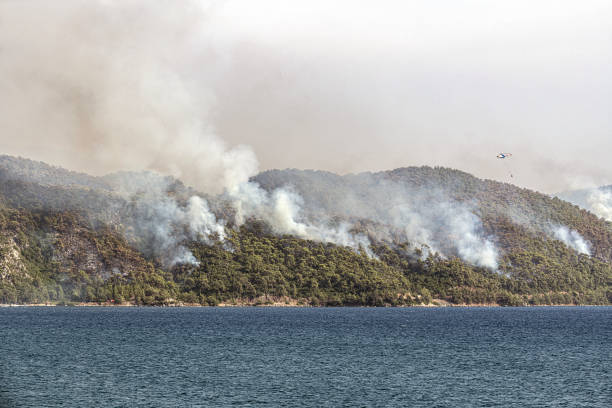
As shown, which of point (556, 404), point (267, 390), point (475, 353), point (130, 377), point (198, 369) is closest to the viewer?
point (556, 404)

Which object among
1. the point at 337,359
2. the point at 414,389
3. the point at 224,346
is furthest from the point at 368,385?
the point at 224,346

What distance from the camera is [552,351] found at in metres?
157

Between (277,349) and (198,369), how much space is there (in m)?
36.3

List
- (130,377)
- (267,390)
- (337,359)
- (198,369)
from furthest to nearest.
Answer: (337,359), (198,369), (130,377), (267,390)

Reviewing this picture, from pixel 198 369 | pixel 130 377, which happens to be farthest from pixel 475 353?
pixel 130 377

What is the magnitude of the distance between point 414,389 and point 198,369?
38804 millimetres

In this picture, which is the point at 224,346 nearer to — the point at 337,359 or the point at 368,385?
the point at 337,359

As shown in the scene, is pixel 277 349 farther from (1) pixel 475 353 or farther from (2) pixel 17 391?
(2) pixel 17 391

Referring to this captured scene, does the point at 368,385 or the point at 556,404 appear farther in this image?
the point at 368,385

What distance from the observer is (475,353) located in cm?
15088

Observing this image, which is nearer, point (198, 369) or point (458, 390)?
point (458, 390)

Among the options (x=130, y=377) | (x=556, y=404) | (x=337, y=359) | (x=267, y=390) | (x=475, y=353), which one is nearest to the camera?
(x=556, y=404)

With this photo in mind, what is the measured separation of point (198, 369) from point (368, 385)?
31608 mm

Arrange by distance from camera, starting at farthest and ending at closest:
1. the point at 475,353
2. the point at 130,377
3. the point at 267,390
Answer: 1. the point at 475,353
2. the point at 130,377
3. the point at 267,390
